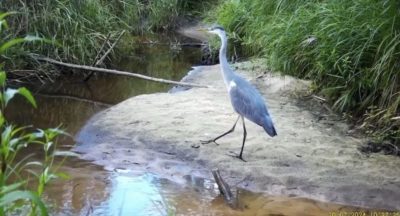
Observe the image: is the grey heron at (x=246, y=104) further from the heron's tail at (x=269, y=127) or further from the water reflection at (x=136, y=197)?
the water reflection at (x=136, y=197)

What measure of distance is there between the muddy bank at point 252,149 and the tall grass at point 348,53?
0.28 m

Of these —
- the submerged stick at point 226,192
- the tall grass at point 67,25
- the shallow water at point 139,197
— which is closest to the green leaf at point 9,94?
the shallow water at point 139,197

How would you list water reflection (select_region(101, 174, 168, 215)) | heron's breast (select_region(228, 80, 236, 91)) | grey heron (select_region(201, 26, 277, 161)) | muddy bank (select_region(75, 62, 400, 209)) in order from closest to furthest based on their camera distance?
water reflection (select_region(101, 174, 168, 215)) → muddy bank (select_region(75, 62, 400, 209)) → grey heron (select_region(201, 26, 277, 161)) → heron's breast (select_region(228, 80, 236, 91))

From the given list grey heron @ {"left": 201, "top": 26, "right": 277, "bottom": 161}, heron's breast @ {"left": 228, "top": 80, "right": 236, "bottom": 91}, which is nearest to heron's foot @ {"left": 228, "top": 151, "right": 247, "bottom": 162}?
grey heron @ {"left": 201, "top": 26, "right": 277, "bottom": 161}

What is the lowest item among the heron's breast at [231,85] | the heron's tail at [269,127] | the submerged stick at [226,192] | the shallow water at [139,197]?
the shallow water at [139,197]

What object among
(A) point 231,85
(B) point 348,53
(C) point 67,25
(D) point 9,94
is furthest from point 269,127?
(C) point 67,25

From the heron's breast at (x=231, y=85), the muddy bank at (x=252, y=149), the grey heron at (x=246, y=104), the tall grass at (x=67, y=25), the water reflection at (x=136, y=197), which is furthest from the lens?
the tall grass at (x=67, y=25)

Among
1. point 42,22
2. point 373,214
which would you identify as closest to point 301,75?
point 373,214

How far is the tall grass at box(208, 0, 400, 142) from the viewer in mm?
5363

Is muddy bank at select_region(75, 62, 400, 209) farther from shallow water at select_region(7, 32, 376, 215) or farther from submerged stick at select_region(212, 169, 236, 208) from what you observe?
submerged stick at select_region(212, 169, 236, 208)

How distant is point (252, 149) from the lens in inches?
206

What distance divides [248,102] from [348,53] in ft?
4.60

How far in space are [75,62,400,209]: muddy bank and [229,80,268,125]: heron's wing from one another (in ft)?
1.10

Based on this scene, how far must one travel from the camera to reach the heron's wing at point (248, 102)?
5.05 meters
